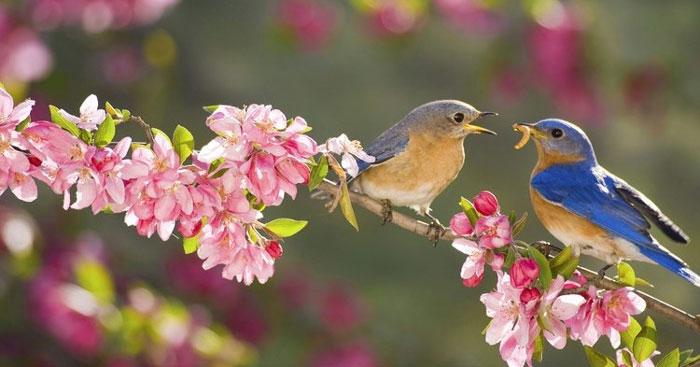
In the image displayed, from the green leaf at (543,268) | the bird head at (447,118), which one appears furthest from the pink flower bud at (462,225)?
the bird head at (447,118)

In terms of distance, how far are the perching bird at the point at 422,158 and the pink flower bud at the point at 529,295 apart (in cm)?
54

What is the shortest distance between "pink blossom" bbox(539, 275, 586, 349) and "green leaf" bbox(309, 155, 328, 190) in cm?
37

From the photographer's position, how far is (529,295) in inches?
67.4

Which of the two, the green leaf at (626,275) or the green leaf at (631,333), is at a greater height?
the green leaf at (626,275)

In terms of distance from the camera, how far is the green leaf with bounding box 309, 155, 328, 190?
1697 millimetres

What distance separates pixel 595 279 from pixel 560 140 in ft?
1.19

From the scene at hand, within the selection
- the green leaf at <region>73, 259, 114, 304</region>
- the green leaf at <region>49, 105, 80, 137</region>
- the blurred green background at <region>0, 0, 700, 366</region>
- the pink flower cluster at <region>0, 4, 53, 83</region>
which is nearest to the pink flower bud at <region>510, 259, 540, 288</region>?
the green leaf at <region>49, 105, 80, 137</region>

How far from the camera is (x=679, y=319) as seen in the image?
1698 mm

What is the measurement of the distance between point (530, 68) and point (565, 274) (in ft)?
11.8

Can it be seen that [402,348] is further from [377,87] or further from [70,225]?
[70,225]

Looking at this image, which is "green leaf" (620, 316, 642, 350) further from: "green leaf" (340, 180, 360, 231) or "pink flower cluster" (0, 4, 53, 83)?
"pink flower cluster" (0, 4, 53, 83)

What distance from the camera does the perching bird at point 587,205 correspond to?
6.50 ft

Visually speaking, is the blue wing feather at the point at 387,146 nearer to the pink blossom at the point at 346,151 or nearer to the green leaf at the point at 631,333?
the pink blossom at the point at 346,151

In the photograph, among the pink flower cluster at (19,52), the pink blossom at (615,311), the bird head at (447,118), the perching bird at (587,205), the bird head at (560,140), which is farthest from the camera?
the pink flower cluster at (19,52)
